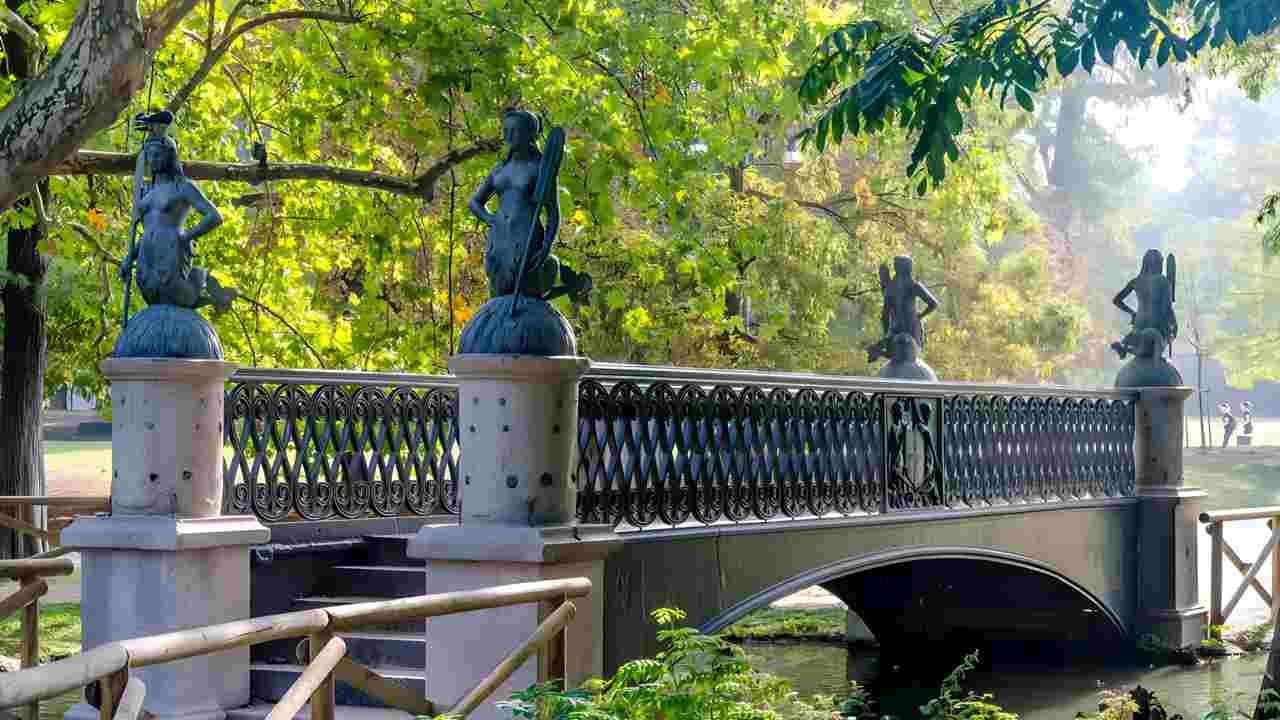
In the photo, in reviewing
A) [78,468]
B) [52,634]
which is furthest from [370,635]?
[78,468]

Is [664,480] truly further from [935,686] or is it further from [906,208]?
[906,208]

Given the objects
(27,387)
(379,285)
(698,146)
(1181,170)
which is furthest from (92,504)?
(1181,170)

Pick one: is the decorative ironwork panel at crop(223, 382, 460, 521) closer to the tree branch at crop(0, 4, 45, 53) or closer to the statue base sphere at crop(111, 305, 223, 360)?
the statue base sphere at crop(111, 305, 223, 360)

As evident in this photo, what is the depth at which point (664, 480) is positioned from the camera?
12.4 meters

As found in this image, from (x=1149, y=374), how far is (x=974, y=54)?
34.2 feet

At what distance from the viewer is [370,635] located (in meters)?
12.3

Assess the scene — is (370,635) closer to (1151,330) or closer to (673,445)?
(673,445)

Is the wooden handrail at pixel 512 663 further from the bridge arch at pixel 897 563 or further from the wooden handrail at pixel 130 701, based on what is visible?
the bridge arch at pixel 897 563

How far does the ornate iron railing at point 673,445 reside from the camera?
39.5 ft

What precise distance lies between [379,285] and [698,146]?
14.3 feet

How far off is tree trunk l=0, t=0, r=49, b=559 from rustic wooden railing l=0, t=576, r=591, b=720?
13719 mm

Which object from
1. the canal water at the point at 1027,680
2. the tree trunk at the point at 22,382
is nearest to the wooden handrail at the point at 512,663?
the canal water at the point at 1027,680

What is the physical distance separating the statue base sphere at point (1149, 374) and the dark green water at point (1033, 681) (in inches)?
124

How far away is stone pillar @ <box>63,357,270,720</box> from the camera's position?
10914 millimetres
